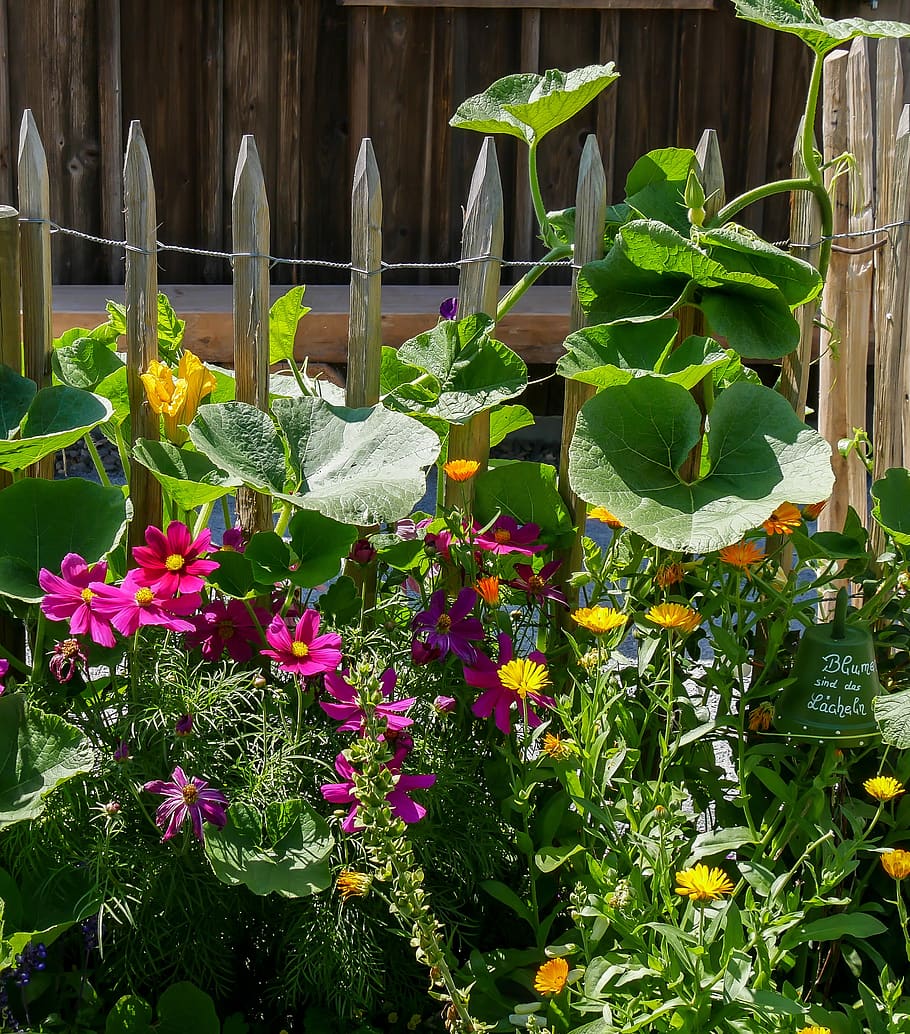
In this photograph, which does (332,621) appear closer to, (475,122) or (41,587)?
(41,587)

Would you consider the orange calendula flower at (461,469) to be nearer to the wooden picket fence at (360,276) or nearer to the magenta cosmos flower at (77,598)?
the wooden picket fence at (360,276)

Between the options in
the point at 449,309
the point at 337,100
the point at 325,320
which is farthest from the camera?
the point at 337,100

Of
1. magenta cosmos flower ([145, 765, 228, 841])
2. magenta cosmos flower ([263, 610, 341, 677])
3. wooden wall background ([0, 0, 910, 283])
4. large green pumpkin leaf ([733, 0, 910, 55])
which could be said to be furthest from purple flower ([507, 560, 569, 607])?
wooden wall background ([0, 0, 910, 283])

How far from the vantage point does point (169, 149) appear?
5629 millimetres

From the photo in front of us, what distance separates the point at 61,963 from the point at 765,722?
3.79 feet

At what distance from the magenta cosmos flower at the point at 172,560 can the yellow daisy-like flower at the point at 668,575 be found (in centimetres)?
72

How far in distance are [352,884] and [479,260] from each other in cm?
116

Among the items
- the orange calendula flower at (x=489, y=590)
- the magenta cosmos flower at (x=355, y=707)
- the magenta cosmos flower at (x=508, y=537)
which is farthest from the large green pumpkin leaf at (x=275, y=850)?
the magenta cosmos flower at (x=508, y=537)

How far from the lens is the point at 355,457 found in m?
2.03

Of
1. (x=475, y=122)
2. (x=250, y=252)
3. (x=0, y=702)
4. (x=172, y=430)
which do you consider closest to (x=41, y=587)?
(x=0, y=702)

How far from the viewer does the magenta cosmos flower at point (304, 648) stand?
1.83 meters

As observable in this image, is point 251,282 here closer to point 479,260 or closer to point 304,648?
point 479,260

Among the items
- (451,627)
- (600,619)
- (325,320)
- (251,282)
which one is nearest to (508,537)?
(451,627)

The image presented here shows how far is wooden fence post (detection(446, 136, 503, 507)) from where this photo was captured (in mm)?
2221
